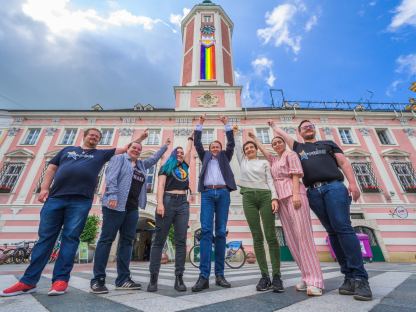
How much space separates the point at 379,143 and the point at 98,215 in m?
19.1

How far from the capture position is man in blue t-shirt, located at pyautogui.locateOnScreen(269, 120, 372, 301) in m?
1.98

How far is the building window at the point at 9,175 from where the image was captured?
1279 centimetres

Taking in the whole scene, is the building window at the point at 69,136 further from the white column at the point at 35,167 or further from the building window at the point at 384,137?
the building window at the point at 384,137

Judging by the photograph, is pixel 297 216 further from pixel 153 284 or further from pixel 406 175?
pixel 406 175

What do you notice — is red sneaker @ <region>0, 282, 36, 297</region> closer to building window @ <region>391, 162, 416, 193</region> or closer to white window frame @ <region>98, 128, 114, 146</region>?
white window frame @ <region>98, 128, 114, 146</region>

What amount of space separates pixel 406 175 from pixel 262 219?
16319 mm

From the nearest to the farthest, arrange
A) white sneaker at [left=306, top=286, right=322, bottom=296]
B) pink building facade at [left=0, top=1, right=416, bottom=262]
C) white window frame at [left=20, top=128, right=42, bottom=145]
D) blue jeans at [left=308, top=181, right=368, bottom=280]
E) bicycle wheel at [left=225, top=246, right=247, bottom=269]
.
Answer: white sneaker at [left=306, top=286, right=322, bottom=296], blue jeans at [left=308, top=181, right=368, bottom=280], bicycle wheel at [left=225, top=246, right=247, bottom=269], pink building facade at [left=0, top=1, right=416, bottom=262], white window frame at [left=20, top=128, right=42, bottom=145]

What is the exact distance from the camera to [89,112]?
631 inches

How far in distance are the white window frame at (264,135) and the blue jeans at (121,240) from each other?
13531 millimetres

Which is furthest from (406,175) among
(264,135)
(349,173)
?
(349,173)

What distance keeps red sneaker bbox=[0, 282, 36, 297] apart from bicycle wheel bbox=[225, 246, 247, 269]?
19.2 feet

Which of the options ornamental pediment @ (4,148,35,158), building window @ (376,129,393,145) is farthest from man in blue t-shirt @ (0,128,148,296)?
building window @ (376,129,393,145)

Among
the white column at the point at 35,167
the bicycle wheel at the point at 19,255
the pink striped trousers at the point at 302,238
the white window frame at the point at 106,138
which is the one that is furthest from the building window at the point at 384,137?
the white column at the point at 35,167

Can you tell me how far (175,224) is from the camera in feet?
8.72
